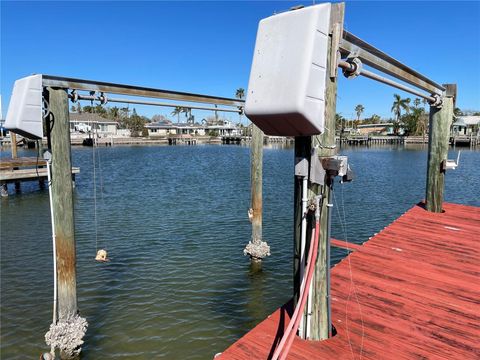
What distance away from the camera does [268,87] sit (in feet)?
9.61

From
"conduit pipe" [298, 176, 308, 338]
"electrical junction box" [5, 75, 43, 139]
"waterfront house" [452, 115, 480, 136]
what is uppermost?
"waterfront house" [452, 115, 480, 136]

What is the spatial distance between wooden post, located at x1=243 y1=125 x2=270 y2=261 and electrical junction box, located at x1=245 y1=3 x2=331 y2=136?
20.6ft

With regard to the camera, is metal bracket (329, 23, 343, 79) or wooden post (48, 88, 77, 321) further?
wooden post (48, 88, 77, 321)

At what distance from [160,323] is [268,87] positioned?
20.7 feet

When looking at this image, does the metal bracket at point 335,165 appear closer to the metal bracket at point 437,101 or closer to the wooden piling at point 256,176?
the wooden piling at point 256,176

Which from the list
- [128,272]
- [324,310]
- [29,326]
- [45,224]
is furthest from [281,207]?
[324,310]

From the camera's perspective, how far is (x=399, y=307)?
4781mm

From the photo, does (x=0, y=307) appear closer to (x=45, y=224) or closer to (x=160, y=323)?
(x=160, y=323)

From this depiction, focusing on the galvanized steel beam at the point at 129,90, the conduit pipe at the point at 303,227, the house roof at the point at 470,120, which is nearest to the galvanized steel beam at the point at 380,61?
the conduit pipe at the point at 303,227

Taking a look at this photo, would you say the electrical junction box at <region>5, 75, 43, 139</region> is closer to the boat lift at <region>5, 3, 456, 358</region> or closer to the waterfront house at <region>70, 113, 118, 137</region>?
the boat lift at <region>5, 3, 456, 358</region>

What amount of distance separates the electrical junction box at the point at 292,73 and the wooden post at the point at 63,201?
384 centimetres

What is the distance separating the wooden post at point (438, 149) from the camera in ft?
30.4

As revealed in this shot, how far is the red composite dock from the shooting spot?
386cm

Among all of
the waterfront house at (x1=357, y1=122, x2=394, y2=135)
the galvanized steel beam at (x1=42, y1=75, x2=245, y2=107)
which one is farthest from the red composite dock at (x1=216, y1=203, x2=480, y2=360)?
the waterfront house at (x1=357, y1=122, x2=394, y2=135)
